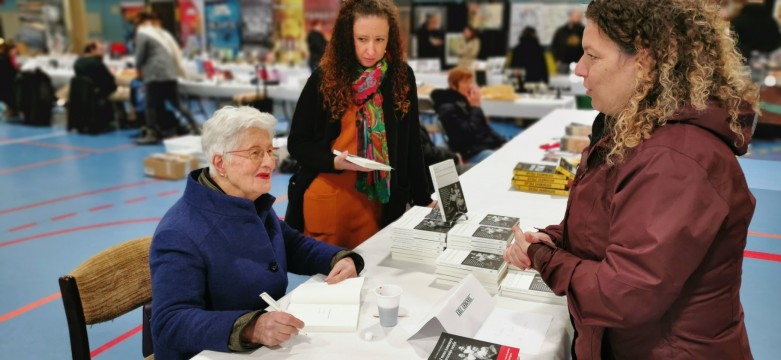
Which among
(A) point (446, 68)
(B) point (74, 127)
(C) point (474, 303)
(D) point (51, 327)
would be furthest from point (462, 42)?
(C) point (474, 303)

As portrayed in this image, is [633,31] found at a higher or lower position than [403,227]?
higher

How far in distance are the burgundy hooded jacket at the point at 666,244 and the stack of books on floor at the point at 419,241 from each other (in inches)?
30.7

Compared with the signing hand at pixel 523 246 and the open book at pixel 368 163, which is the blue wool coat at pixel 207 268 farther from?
the signing hand at pixel 523 246

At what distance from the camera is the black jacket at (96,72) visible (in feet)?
30.4

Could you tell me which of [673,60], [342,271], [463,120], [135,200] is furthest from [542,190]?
[135,200]

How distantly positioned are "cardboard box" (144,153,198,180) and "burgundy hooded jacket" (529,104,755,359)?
5.94 meters

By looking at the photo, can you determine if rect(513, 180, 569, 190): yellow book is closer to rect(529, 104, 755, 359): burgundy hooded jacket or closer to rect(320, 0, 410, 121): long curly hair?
rect(320, 0, 410, 121): long curly hair

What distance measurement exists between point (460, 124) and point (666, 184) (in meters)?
4.05

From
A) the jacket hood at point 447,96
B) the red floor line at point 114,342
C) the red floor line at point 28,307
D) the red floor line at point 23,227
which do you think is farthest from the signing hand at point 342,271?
the red floor line at point 23,227

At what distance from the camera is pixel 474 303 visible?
1.77 meters

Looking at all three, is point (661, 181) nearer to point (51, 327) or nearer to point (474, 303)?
point (474, 303)

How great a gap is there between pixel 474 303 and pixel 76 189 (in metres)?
5.76

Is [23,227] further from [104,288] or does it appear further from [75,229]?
[104,288]

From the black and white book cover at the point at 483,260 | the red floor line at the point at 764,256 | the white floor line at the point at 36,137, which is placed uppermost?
the black and white book cover at the point at 483,260
